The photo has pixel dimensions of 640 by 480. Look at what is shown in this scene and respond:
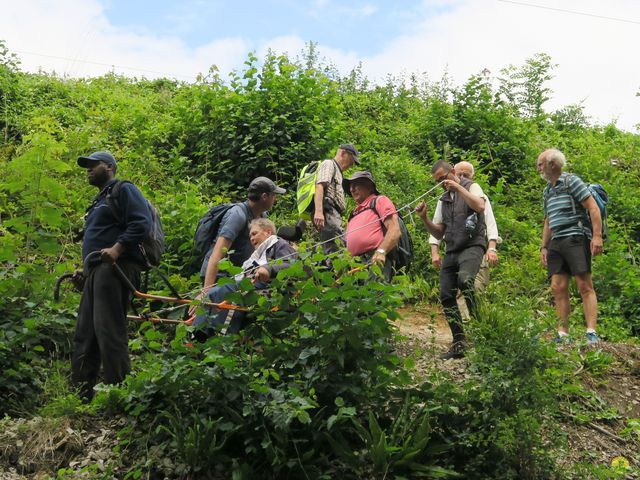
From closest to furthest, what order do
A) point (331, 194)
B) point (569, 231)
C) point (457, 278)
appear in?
point (457, 278), point (569, 231), point (331, 194)

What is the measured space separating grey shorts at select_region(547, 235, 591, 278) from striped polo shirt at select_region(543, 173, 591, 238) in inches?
2.5

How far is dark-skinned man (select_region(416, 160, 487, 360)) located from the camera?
7.07 metres

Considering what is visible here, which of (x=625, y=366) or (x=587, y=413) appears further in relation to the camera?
(x=625, y=366)

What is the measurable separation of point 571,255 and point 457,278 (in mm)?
1314

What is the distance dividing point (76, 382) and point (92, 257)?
1.00 m

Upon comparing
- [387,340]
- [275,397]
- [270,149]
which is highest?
[270,149]

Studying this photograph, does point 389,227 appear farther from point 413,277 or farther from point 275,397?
point 413,277

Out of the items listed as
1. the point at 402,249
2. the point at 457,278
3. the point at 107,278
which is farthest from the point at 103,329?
the point at 457,278

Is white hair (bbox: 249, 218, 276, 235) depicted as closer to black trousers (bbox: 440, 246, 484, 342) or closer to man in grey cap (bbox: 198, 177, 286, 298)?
man in grey cap (bbox: 198, 177, 286, 298)

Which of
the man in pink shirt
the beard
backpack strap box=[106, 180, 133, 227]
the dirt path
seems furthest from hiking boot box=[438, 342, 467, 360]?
the beard

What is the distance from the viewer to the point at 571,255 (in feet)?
25.2

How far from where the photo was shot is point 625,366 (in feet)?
24.1

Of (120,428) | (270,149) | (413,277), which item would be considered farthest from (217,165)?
(120,428)

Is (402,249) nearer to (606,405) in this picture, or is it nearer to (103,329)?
(606,405)
